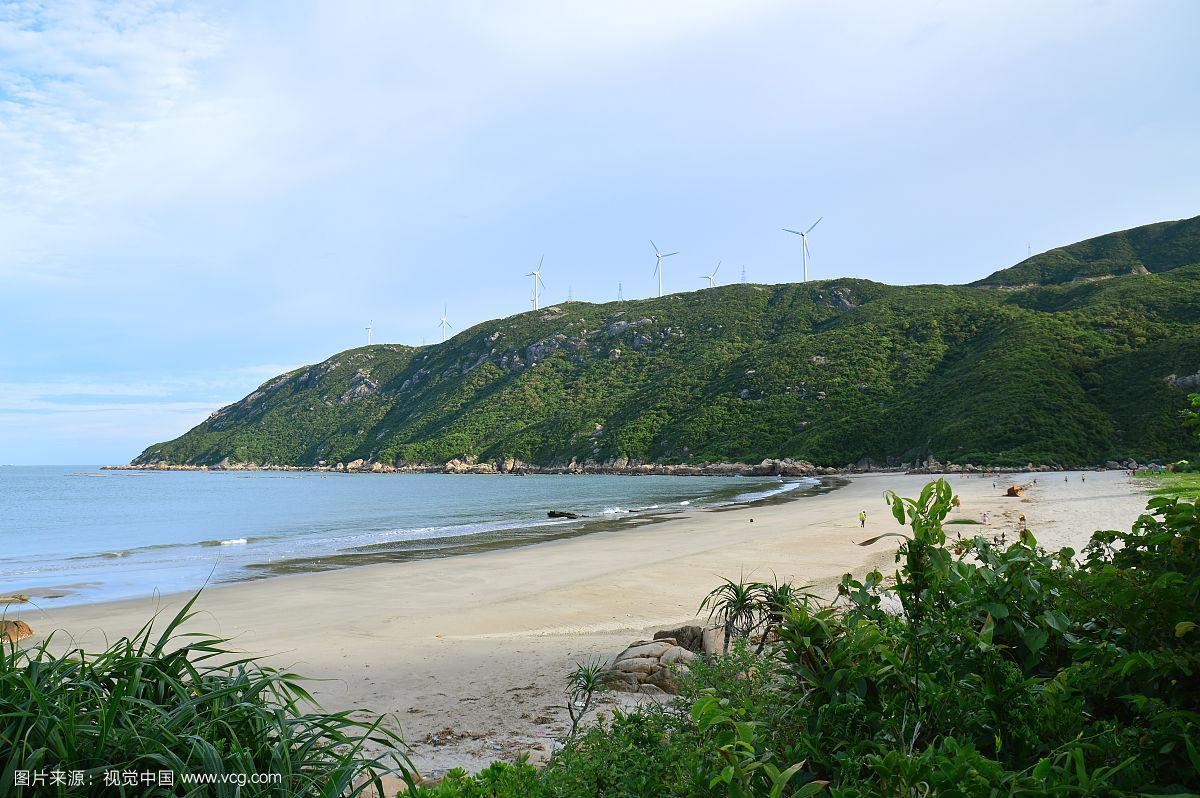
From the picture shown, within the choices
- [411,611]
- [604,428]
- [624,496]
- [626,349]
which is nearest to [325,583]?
[411,611]

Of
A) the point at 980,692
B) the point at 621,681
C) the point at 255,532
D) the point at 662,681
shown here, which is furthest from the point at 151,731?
the point at 255,532

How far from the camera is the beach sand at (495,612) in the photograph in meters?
7.62

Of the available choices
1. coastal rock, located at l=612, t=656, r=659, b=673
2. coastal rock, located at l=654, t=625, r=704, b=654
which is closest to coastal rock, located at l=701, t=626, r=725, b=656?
coastal rock, located at l=654, t=625, r=704, b=654

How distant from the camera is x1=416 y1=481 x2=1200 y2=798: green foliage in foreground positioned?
1.80 metres

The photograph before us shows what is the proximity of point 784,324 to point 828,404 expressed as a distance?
42.5 meters

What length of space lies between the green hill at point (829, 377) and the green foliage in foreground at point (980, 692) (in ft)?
224

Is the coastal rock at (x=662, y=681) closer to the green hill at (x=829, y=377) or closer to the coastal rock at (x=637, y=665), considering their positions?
the coastal rock at (x=637, y=665)

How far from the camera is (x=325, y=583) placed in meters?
18.9

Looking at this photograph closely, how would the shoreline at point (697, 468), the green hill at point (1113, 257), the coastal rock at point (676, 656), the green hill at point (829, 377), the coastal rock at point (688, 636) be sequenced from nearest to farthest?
the coastal rock at point (676, 656) < the coastal rock at point (688, 636) < the shoreline at point (697, 468) < the green hill at point (829, 377) < the green hill at point (1113, 257)

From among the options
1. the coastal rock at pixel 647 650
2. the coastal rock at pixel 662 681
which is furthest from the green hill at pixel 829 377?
the coastal rock at pixel 662 681

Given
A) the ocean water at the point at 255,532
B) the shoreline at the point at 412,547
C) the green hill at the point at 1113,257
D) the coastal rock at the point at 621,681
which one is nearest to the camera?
the coastal rock at the point at 621,681

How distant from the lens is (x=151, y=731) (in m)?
2.76

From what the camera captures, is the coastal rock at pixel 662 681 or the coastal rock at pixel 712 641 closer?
the coastal rock at pixel 662 681

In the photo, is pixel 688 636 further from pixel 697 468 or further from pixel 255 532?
pixel 697 468
